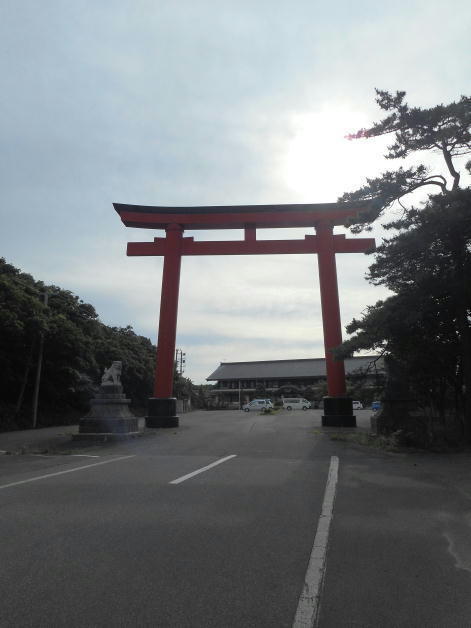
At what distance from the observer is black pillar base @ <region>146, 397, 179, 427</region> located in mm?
17812

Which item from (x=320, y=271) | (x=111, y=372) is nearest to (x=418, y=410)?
(x=320, y=271)

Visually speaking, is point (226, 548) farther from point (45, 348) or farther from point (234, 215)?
point (45, 348)

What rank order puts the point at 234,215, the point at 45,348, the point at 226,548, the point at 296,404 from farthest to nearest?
the point at 296,404, the point at 45,348, the point at 234,215, the point at 226,548

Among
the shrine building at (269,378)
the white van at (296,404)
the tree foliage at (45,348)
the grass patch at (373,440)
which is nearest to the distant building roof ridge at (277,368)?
the shrine building at (269,378)

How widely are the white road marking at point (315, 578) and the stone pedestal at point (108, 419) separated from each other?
984 centimetres

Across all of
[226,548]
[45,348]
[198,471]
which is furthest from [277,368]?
[226,548]

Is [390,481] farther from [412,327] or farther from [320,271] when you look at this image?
[320,271]

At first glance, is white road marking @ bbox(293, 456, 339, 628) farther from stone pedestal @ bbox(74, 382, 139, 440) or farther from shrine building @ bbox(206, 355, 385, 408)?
shrine building @ bbox(206, 355, 385, 408)

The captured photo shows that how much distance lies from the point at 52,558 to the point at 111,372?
1206 centimetres

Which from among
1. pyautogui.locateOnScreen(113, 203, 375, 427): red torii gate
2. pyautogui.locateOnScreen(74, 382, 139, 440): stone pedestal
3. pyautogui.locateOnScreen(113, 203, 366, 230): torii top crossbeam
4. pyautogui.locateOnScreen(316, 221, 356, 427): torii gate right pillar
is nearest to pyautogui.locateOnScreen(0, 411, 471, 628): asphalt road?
pyautogui.locateOnScreen(74, 382, 139, 440): stone pedestal

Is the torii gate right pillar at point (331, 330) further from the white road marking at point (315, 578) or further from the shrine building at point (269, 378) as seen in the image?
the shrine building at point (269, 378)

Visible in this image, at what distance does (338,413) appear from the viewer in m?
17.8

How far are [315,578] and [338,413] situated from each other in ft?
49.6

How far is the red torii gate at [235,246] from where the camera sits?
18.1m
